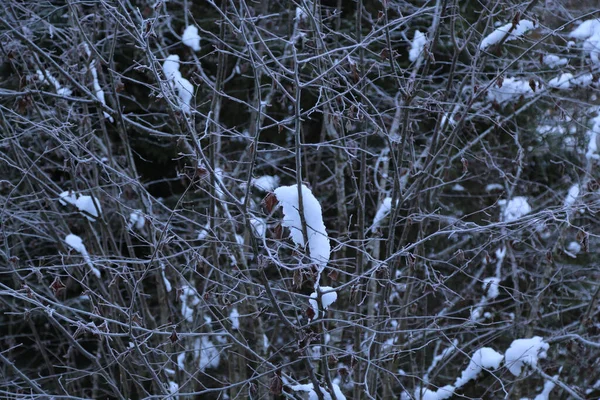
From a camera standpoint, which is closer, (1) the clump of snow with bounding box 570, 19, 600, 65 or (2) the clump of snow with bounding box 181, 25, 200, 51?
(1) the clump of snow with bounding box 570, 19, 600, 65

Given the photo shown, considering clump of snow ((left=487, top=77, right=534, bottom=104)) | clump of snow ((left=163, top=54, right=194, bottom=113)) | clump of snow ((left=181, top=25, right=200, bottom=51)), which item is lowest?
clump of snow ((left=487, top=77, right=534, bottom=104))

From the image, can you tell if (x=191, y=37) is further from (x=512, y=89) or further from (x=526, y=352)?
(x=526, y=352)

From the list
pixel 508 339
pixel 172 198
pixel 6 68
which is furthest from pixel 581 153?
pixel 6 68

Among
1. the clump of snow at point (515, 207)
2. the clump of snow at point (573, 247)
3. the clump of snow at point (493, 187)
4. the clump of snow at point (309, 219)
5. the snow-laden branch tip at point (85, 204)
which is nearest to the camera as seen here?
the clump of snow at point (309, 219)

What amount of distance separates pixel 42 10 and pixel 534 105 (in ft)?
14.6

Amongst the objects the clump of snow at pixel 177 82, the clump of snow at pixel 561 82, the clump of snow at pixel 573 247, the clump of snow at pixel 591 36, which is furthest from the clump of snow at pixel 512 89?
the clump of snow at pixel 177 82

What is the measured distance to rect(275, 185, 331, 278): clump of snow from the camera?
299 centimetres

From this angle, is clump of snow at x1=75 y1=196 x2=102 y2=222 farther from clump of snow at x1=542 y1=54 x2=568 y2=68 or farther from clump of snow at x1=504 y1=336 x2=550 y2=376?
clump of snow at x1=542 y1=54 x2=568 y2=68

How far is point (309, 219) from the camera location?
9.86 feet

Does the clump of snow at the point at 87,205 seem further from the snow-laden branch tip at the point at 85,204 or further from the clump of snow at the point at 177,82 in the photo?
the clump of snow at the point at 177,82

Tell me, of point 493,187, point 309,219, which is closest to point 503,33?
point 309,219

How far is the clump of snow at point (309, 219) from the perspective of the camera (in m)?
2.99

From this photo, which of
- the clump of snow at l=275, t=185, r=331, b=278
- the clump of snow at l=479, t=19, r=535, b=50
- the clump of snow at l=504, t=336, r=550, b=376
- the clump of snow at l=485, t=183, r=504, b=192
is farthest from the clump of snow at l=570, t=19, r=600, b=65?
the clump of snow at l=275, t=185, r=331, b=278

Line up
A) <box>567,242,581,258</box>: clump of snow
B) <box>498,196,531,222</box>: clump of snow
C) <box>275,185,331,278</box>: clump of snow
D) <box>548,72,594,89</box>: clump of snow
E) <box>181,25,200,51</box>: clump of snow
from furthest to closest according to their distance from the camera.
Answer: <box>567,242,581,258</box>: clump of snow, <box>498,196,531,222</box>: clump of snow, <box>181,25,200,51</box>: clump of snow, <box>548,72,594,89</box>: clump of snow, <box>275,185,331,278</box>: clump of snow
